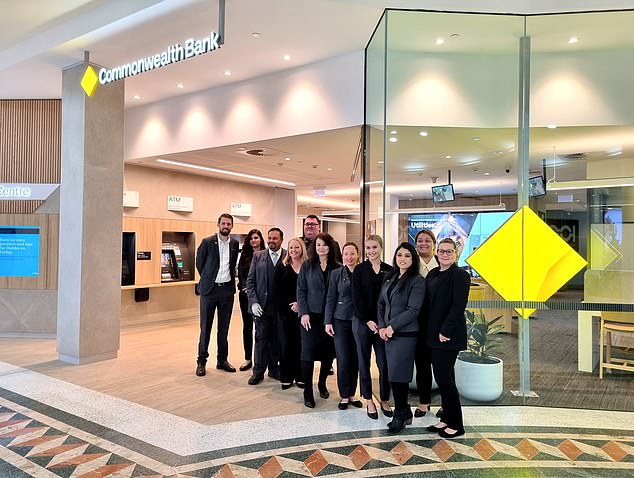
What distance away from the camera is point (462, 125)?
483cm

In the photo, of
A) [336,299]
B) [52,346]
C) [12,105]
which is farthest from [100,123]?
[336,299]

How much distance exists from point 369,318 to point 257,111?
341 cm

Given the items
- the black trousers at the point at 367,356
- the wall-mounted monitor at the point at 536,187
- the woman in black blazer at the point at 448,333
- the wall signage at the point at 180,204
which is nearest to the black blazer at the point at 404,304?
the woman in black blazer at the point at 448,333

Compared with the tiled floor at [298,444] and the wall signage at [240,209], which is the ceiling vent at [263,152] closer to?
the wall signage at [240,209]

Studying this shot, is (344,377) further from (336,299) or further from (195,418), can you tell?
(195,418)

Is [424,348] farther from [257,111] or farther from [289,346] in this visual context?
[257,111]

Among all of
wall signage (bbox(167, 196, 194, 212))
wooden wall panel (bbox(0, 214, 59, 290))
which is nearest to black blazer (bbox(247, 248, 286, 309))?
wooden wall panel (bbox(0, 214, 59, 290))

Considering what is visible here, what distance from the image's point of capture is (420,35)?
459cm

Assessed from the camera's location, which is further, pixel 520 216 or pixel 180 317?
pixel 180 317

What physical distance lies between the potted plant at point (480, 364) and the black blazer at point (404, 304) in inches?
41.7

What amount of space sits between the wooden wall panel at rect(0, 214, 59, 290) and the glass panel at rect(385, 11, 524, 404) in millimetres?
5328

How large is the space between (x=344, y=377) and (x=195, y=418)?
130cm

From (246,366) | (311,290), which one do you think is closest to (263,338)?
(246,366)

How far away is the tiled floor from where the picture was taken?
10.1 feet
